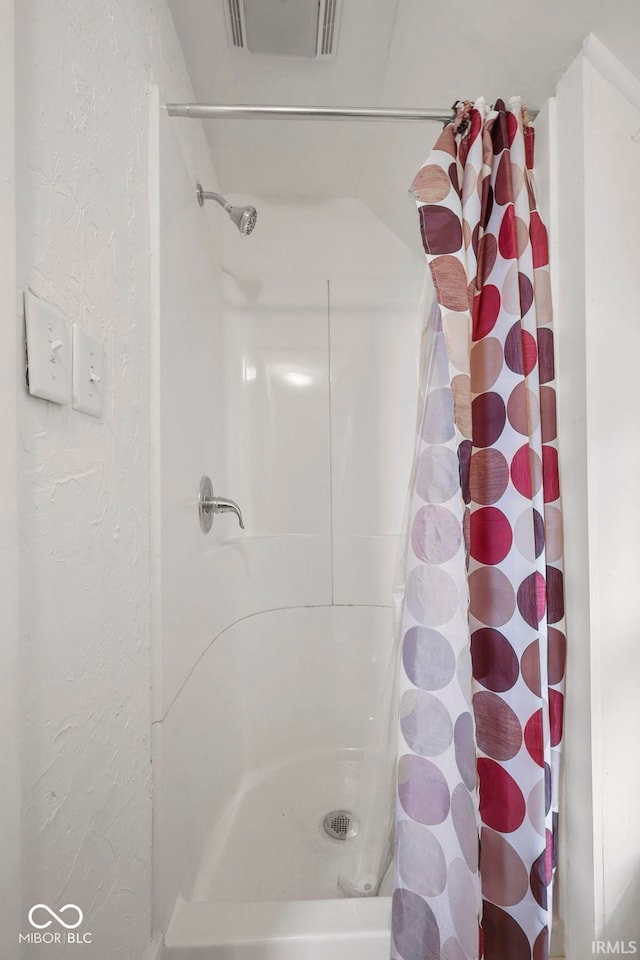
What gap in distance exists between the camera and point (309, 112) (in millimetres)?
905

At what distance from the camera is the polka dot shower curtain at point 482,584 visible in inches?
31.5

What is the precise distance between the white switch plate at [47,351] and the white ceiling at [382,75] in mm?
967

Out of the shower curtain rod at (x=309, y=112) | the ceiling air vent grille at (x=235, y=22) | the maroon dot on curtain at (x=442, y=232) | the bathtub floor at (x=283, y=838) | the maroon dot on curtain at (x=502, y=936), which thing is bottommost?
the bathtub floor at (x=283, y=838)

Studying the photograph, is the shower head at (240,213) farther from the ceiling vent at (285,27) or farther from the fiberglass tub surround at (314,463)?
the fiberglass tub surround at (314,463)

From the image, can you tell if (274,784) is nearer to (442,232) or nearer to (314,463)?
(314,463)

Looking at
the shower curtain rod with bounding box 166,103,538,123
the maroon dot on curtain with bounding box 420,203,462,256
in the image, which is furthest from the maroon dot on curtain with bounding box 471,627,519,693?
the shower curtain rod with bounding box 166,103,538,123

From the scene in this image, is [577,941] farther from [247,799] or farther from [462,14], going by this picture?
[462,14]

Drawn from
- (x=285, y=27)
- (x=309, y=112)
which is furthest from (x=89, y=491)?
(x=285, y=27)

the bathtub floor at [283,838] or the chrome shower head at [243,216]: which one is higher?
the chrome shower head at [243,216]

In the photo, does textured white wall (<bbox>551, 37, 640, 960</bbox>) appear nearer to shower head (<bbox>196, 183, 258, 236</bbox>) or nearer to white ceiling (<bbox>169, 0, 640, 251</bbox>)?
white ceiling (<bbox>169, 0, 640, 251</bbox>)

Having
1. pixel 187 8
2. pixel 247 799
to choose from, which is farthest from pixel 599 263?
pixel 247 799

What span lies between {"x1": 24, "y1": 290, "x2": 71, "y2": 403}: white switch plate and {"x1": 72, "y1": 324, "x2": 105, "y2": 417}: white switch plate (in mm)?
19

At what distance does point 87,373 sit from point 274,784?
55.7 inches

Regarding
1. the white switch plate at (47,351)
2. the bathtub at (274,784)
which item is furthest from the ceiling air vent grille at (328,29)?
the bathtub at (274,784)
